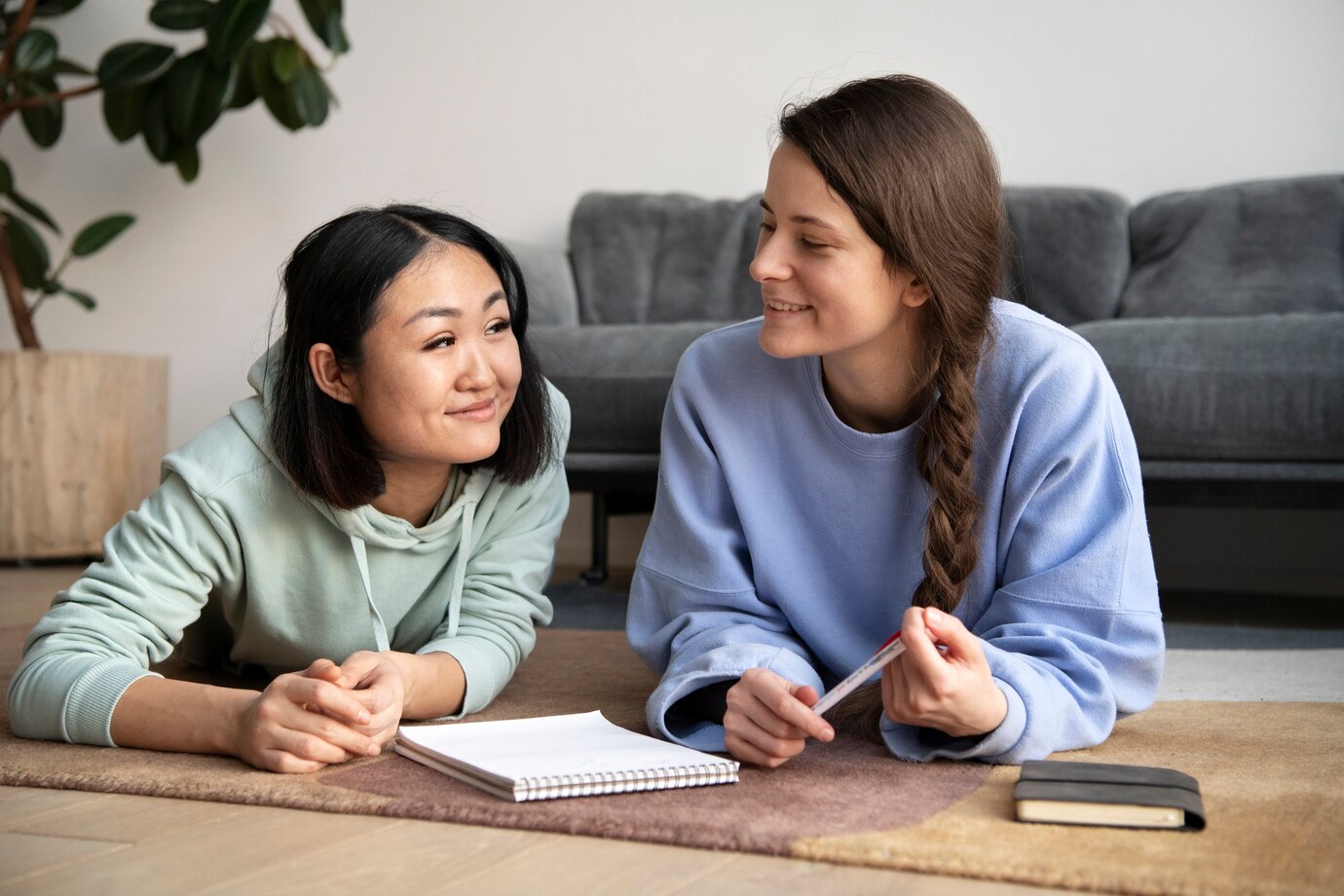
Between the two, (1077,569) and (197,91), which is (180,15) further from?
(1077,569)

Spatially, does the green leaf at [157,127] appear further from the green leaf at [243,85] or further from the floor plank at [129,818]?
the floor plank at [129,818]

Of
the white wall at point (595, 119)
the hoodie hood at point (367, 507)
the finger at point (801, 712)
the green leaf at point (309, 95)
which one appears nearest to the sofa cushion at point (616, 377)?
the white wall at point (595, 119)

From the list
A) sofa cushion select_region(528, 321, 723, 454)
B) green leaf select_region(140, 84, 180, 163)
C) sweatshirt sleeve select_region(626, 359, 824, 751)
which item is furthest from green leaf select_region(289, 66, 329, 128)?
sweatshirt sleeve select_region(626, 359, 824, 751)

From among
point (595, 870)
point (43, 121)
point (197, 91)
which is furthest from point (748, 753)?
point (43, 121)

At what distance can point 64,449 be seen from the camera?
306 cm

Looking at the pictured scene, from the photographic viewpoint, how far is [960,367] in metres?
1.27

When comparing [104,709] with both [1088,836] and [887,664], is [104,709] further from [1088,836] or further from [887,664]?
[1088,836]

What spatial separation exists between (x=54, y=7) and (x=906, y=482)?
2.91m

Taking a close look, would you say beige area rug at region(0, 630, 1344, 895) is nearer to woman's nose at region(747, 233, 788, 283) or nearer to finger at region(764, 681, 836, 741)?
finger at region(764, 681, 836, 741)

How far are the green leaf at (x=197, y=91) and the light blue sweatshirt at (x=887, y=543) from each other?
209 cm

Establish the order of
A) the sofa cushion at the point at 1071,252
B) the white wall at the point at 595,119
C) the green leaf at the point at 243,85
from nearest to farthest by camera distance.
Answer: the sofa cushion at the point at 1071,252
the white wall at the point at 595,119
the green leaf at the point at 243,85

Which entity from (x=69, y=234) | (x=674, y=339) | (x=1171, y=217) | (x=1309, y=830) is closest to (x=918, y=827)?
(x=1309, y=830)

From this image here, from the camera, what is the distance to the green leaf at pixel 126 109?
10.7ft

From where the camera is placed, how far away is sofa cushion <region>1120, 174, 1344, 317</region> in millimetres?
2520
